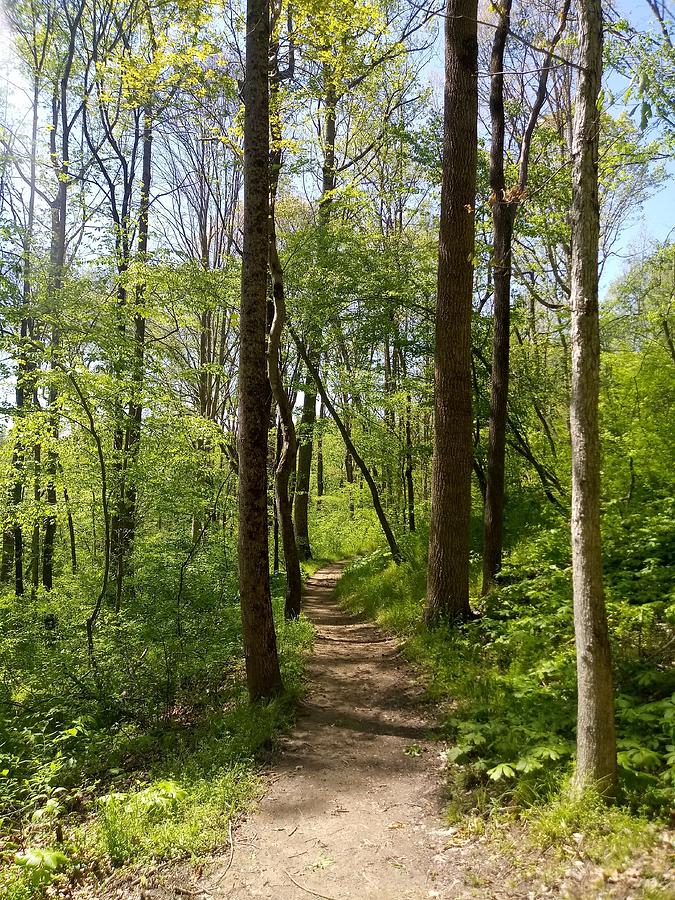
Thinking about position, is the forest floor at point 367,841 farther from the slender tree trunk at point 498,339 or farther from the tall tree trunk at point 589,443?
the slender tree trunk at point 498,339

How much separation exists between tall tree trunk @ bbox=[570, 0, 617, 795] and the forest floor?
0.61m

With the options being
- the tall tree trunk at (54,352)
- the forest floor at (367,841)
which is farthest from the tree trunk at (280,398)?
the forest floor at (367,841)

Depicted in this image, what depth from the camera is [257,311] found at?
5.42 m

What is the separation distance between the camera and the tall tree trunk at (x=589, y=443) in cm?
294

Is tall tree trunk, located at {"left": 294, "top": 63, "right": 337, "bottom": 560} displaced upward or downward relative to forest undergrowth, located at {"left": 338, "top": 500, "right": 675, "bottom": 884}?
upward

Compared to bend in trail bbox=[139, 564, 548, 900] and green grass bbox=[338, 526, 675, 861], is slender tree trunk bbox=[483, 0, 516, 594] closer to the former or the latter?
green grass bbox=[338, 526, 675, 861]

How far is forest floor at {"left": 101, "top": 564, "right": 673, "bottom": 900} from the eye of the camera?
9.13 feet

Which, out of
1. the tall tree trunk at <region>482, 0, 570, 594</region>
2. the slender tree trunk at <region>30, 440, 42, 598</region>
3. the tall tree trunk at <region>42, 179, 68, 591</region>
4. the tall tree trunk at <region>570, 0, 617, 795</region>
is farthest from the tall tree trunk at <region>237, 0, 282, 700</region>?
the slender tree trunk at <region>30, 440, 42, 598</region>

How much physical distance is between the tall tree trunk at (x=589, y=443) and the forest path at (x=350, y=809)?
1.19m

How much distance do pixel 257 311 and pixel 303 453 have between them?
11.6 meters

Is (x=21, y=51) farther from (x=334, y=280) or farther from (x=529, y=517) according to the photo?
(x=529, y=517)

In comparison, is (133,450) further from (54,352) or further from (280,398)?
(280,398)

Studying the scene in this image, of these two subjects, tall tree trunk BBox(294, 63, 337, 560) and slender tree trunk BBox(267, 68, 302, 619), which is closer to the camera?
slender tree trunk BBox(267, 68, 302, 619)

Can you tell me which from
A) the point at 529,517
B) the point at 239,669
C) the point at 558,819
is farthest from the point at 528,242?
the point at 558,819
